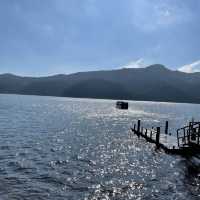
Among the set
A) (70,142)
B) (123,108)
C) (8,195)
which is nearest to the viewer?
(8,195)

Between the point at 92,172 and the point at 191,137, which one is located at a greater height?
the point at 191,137

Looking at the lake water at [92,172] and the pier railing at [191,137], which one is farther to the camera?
the pier railing at [191,137]

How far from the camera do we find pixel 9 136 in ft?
168

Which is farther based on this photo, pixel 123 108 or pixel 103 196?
pixel 123 108

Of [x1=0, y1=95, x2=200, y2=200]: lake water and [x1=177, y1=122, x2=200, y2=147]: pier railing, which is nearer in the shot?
[x1=0, y1=95, x2=200, y2=200]: lake water

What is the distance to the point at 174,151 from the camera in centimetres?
3650

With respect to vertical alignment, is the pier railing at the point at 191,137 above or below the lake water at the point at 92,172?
above

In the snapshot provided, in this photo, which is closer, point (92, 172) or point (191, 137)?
point (92, 172)

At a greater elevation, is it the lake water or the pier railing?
the pier railing

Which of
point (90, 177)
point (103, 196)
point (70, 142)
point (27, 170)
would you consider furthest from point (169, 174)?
point (70, 142)

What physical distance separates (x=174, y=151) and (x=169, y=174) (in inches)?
256

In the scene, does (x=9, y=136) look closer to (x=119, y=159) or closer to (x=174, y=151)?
(x=119, y=159)

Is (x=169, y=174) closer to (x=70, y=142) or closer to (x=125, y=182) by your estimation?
(x=125, y=182)

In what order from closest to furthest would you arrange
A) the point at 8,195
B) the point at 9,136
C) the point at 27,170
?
1. the point at 8,195
2. the point at 27,170
3. the point at 9,136
